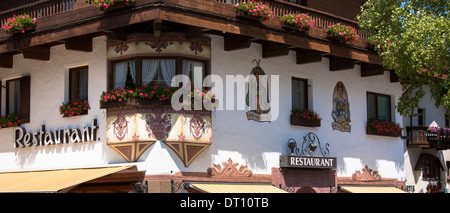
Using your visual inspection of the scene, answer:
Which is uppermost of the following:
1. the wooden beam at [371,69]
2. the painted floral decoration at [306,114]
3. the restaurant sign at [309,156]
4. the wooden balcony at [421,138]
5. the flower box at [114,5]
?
the flower box at [114,5]

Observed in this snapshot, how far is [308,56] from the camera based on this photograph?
743 inches

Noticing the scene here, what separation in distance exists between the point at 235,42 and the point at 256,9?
1.17m

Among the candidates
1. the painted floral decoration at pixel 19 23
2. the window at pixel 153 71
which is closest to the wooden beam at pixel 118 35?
the window at pixel 153 71

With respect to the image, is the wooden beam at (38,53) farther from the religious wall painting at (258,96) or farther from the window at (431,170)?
the window at (431,170)

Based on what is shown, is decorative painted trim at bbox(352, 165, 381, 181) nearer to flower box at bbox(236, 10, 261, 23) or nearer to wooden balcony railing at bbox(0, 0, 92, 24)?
flower box at bbox(236, 10, 261, 23)

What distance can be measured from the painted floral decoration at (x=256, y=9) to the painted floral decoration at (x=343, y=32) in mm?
2675

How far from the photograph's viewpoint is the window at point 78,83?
17961mm

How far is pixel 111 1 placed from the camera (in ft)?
50.9

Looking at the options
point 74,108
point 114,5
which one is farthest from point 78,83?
point 114,5

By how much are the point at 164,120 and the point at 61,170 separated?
11.9 ft

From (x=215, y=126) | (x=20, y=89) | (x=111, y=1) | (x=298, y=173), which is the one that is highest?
(x=111, y=1)
